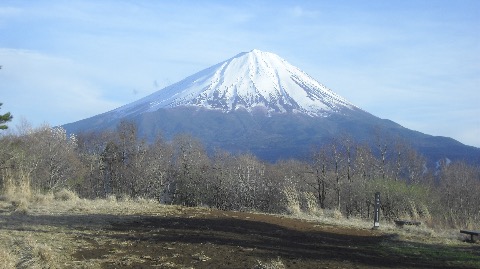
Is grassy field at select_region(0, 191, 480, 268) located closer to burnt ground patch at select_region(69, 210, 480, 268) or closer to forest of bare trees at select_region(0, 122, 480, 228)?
burnt ground patch at select_region(69, 210, 480, 268)

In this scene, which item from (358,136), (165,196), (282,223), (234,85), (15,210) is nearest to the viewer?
(15,210)

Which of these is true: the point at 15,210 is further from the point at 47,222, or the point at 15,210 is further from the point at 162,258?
the point at 162,258

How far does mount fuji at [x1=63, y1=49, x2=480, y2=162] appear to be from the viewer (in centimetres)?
14138

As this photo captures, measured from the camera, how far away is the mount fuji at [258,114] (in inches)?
5566

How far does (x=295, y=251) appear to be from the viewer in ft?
26.8

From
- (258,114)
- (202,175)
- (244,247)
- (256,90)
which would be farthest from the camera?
(256,90)

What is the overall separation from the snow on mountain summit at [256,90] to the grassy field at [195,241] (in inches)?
5650

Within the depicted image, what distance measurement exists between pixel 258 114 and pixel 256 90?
12009 millimetres

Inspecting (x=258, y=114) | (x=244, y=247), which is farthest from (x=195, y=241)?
(x=258, y=114)

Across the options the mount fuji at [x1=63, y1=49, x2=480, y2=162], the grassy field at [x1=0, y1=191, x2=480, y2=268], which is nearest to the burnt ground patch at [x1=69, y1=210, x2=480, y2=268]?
the grassy field at [x1=0, y1=191, x2=480, y2=268]

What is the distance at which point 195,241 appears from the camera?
8.70 meters

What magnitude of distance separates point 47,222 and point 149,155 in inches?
1673

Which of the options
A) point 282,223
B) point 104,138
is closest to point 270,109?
point 104,138

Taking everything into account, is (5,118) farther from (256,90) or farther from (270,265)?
(256,90)
